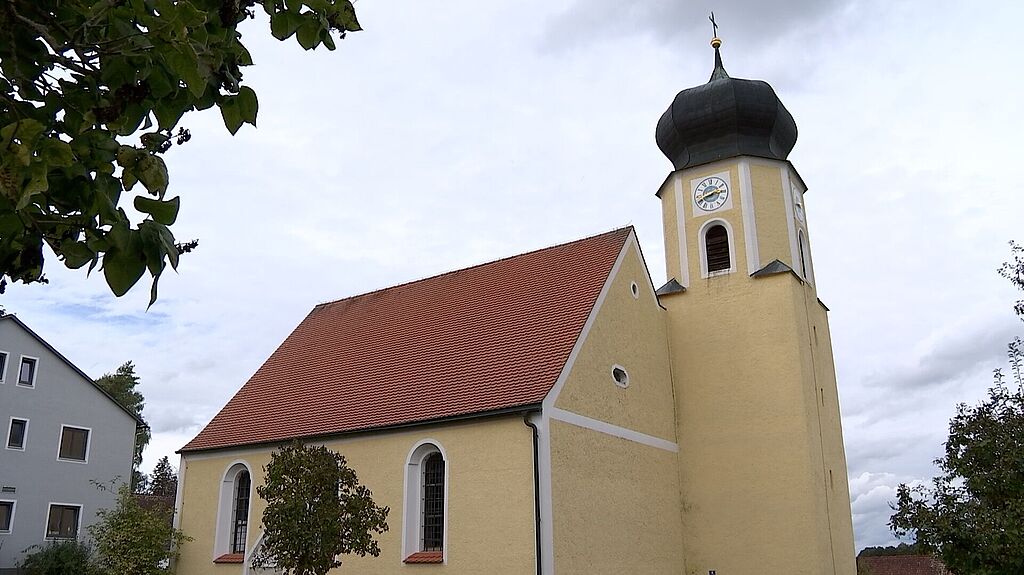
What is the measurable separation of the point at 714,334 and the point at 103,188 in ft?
58.2

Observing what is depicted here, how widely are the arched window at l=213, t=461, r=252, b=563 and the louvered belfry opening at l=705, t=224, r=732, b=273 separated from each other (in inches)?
457

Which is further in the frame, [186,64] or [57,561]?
[57,561]

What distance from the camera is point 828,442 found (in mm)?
19094

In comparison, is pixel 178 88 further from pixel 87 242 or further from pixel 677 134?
pixel 677 134

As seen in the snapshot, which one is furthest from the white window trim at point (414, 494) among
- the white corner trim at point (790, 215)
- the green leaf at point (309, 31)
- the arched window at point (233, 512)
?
the green leaf at point (309, 31)

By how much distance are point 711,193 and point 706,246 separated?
1292 millimetres

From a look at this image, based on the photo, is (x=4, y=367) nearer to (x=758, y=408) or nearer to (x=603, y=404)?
(x=603, y=404)

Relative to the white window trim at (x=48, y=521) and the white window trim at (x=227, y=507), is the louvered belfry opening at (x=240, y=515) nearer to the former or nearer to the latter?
the white window trim at (x=227, y=507)

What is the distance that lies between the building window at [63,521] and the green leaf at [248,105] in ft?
96.3

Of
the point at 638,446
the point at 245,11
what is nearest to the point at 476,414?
the point at 638,446

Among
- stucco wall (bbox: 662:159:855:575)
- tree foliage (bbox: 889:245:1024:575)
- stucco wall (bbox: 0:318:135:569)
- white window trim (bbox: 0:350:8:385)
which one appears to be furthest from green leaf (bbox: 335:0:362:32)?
white window trim (bbox: 0:350:8:385)

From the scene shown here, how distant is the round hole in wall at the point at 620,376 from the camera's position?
17.1 metres

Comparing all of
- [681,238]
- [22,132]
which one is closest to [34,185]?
[22,132]

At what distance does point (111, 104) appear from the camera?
2801mm
